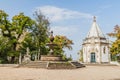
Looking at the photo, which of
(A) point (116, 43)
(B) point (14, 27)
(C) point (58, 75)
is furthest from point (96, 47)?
(C) point (58, 75)

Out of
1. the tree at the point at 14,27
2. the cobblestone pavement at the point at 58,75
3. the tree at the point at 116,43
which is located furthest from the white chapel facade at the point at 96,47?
the cobblestone pavement at the point at 58,75

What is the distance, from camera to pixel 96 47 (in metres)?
54.3

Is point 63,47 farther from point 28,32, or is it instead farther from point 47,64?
point 47,64

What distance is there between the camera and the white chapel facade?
5391 cm

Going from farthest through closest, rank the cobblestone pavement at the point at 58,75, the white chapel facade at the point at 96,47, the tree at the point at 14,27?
the white chapel facade at the point at 96,47 → the tree at the point at 14,27 → the cobblestone pavement at the point at 58,75

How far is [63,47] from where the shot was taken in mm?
60969

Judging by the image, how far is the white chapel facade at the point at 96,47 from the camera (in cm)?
5391

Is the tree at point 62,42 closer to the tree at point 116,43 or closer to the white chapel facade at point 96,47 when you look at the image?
the white chapel facade at point 96,47

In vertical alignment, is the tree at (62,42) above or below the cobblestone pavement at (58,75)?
above

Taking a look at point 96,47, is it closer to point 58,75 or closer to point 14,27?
point 14,27

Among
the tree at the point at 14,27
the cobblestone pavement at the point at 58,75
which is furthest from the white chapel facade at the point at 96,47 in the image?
the cobblestone pavement at the point at 58,75

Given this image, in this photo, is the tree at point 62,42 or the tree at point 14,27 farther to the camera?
the tree at point 62,42

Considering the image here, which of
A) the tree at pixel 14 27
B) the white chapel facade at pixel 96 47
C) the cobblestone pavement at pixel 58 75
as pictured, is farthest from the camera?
the white chapel facade at pixel 96 47

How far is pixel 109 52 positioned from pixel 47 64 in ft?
90.7
